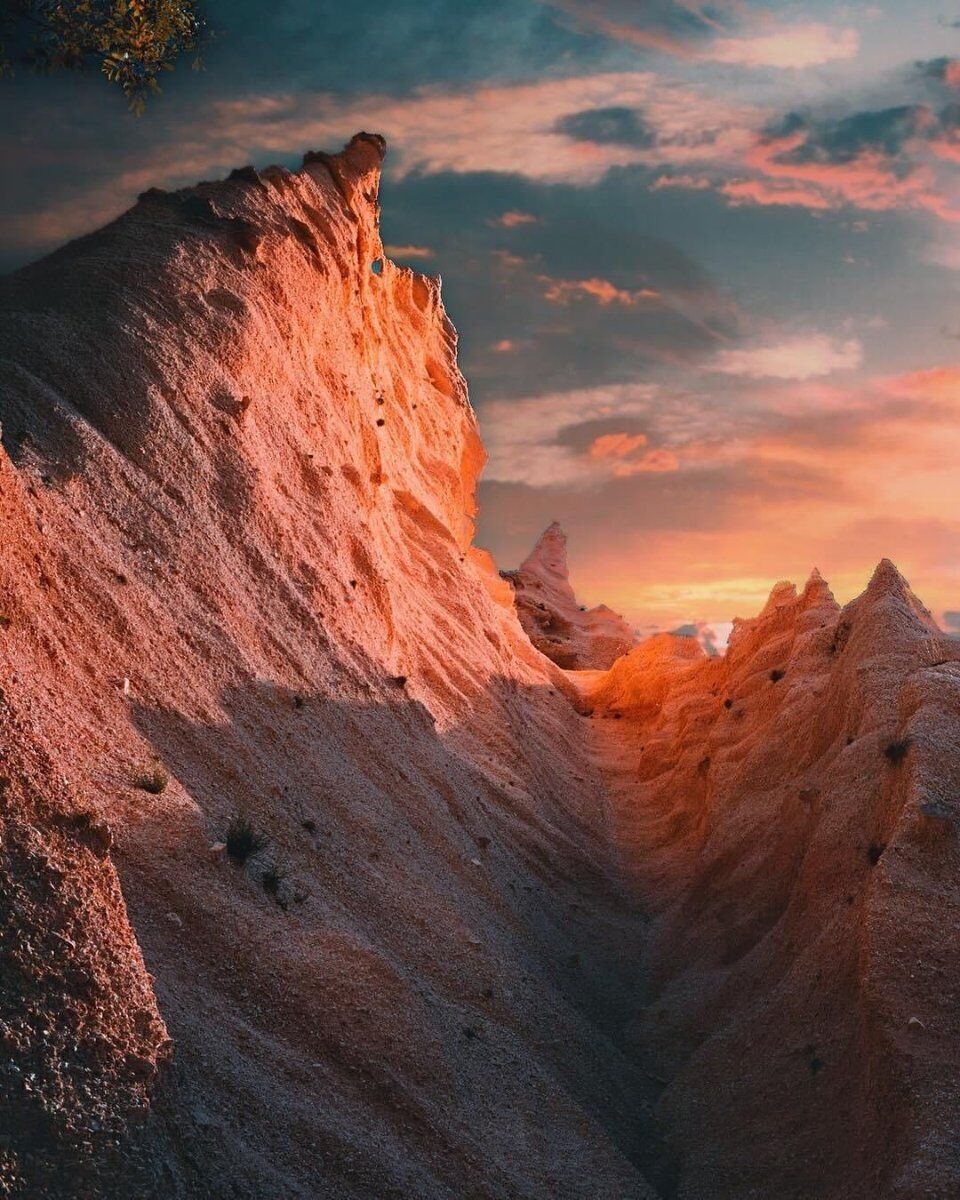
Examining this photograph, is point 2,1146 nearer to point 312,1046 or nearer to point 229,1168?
point 229,1168

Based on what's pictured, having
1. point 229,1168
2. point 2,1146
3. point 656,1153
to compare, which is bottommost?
point 656,1153

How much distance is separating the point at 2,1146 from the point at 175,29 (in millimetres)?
13715

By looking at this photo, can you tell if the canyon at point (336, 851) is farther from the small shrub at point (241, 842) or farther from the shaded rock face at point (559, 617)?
the shaded rock face at point (559, 617)

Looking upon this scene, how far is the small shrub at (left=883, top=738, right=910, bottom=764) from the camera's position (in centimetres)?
1534

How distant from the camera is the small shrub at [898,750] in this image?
15.3 metres

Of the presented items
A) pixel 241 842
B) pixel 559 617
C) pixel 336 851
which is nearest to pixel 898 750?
pixel 336 851

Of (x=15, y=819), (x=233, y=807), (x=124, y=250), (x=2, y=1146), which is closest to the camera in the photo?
(x=2, y=1146)

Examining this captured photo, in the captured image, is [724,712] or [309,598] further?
[724,712]

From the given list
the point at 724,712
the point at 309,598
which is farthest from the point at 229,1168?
the point at 724,712

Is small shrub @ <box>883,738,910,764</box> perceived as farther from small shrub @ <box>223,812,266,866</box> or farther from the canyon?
small shrub @ <box>223,812,266,866</box>

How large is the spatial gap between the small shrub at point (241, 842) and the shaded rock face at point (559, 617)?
4065cm

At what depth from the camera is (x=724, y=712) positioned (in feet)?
94.8

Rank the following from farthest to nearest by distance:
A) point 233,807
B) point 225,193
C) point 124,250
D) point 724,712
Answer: point 724,712 → point 225,193 → point 124,250 → point 233,807

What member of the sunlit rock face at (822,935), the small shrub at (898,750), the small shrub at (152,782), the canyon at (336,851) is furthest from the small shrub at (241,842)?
the small shrub at (898,750)
